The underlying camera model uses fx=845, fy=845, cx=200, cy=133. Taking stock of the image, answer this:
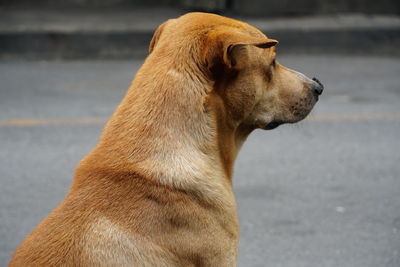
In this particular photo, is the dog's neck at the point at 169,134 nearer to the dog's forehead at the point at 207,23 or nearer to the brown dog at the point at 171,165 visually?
the brown dog at the point at 171,165

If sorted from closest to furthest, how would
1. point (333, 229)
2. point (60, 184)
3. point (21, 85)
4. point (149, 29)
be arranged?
point (333, 229) → point (60, 184) → point (21, 85) → point (149, 29)

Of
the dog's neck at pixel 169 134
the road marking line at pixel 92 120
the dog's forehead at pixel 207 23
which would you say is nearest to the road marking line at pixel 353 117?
the road marking line at pixel 92 120

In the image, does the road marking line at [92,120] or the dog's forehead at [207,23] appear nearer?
the dog's forehead at [207,23]

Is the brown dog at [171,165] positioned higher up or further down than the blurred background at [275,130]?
higher up

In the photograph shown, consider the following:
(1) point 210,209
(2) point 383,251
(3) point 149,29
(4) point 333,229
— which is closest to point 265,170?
(4) point 333,229

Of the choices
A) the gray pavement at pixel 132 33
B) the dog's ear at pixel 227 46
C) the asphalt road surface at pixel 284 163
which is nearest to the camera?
the dog's ear at pixel 227 46

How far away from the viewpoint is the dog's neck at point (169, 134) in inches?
113

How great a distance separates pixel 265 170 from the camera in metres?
6.25

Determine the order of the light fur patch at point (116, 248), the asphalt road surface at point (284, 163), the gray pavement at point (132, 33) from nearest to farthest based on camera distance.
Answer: the light fur patch at point (116, 248) → the asphalt road surface at point (284, 163) → the gray pavement at point (132, 33)

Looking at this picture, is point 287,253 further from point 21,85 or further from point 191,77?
point 21,85

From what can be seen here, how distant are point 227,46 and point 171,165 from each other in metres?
0.45

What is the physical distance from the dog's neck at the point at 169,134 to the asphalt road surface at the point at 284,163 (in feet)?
6.25

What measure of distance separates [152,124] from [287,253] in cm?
217

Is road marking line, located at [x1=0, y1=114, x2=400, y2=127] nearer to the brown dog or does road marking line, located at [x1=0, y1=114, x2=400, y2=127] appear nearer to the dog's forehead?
the dog's forehead
